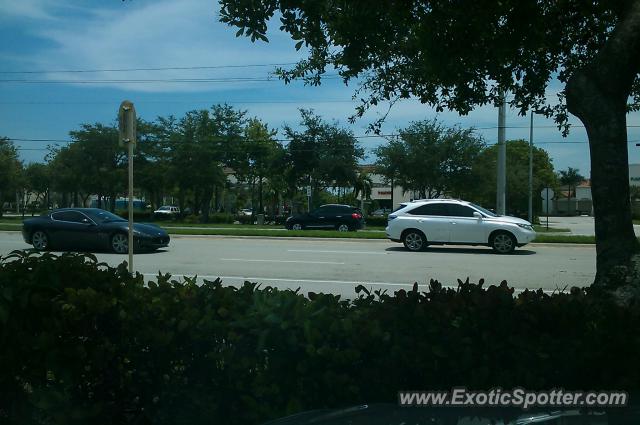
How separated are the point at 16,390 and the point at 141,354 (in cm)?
76

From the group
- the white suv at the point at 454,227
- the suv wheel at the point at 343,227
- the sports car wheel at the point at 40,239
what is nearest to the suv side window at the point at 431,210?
the white suv at the point at 454,227

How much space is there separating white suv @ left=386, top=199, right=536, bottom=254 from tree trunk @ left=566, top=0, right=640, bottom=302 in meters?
14.2

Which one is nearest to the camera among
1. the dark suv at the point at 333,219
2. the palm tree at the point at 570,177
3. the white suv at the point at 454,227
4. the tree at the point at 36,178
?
the white suv at the point at 454,227

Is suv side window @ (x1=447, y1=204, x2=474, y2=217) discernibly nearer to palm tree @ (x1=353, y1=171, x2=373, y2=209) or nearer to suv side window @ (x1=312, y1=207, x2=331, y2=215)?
suv side window @ (x1=312, y1=207, x2=331, y2=215)

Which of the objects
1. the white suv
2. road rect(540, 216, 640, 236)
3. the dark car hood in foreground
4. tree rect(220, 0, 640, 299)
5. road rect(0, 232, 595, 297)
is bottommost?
road rect(0, 232, 595, 297)

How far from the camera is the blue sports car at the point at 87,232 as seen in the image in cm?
1733

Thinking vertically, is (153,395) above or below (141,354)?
below

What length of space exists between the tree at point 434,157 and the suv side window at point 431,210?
21877mm

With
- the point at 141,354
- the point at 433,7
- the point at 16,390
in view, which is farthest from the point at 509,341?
the point at 433,7

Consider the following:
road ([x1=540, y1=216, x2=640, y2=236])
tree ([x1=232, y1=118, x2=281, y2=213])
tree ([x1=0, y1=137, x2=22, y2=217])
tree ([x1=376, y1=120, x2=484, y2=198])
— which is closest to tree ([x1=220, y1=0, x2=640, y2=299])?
road ([x1=540, y1=216, x2=640, y2=236])

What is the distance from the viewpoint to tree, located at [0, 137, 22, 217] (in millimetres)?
55500

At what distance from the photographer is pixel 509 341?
120 inches

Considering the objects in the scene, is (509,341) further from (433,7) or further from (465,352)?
(433,7)

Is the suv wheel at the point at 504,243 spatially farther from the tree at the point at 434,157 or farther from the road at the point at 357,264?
the tree at the point at 434,157
